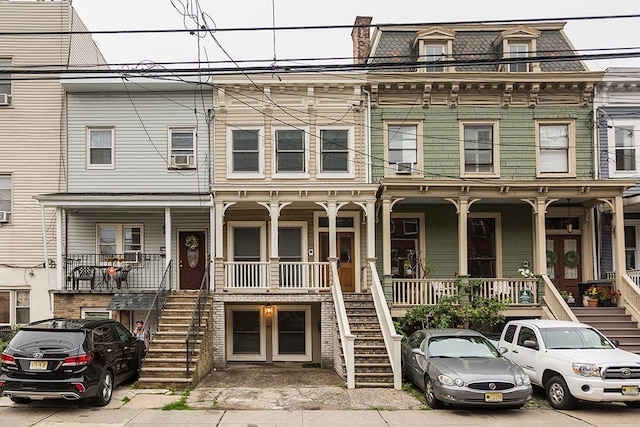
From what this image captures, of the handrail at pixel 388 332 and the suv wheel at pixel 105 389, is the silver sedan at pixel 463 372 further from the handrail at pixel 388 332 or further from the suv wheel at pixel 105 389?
the suv wheel at pixel 105 389

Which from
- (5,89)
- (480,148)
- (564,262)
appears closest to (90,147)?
(5,89)

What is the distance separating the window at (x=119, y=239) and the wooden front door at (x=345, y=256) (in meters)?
6.07

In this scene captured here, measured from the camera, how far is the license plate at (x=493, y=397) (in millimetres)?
10094

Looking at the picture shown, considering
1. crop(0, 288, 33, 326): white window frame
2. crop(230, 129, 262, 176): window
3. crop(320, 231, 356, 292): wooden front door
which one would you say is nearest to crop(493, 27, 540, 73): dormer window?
crop(320, 231, 356, 292): wooden front door

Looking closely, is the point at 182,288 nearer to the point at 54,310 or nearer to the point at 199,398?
the point at 54,310

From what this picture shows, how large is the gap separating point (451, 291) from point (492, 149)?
16.3 ft

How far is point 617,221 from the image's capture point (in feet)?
53.8

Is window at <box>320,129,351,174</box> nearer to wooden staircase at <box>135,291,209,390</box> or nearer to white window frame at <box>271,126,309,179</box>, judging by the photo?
white window frame at <box>271,126,309,179</box>

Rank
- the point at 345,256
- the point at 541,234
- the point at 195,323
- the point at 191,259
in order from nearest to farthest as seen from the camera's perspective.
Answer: the point at 195,323, the point at 541,234, the point at 191,259, the point at 345,256

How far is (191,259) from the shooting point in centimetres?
1819

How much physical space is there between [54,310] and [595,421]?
14496 millimetres

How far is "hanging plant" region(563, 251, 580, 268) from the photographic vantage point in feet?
59.0

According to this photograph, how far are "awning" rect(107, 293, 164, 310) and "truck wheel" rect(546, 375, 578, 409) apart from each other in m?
10.5

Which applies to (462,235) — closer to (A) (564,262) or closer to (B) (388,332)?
(A) (564,262)
